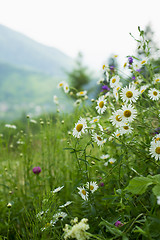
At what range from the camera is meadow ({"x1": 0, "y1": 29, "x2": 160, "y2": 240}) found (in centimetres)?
84

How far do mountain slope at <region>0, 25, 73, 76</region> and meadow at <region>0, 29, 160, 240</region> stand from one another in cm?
7270

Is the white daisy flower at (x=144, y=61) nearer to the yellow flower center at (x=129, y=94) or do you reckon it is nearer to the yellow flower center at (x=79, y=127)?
the yellow flower center at (x=129, y=94)

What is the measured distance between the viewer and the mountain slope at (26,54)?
2965 inches

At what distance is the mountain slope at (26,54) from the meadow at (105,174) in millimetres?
72699

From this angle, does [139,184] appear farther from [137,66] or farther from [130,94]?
[137,66]

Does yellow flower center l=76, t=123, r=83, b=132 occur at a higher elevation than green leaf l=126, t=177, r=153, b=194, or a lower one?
higher

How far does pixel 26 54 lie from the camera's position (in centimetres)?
7575

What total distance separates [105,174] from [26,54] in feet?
260

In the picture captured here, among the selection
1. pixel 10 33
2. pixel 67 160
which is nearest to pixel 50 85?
pixel 10 33

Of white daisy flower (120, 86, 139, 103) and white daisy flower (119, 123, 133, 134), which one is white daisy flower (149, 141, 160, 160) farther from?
white daisy flower (120, 86, 139, 103)

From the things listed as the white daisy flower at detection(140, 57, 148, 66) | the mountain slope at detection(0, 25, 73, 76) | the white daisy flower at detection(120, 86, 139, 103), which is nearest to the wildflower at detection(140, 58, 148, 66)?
the white daisy flower at detection(140, 57, 148, 66)

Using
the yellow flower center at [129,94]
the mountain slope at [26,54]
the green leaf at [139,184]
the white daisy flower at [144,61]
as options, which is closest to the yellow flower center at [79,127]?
the yellow flower center at [129,94]

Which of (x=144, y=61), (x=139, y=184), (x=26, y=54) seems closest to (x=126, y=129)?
(x=139, y=184)

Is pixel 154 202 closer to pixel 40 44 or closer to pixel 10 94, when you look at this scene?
pixel 10 94
